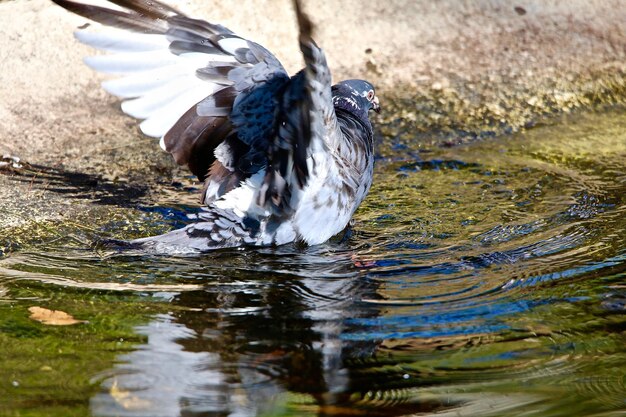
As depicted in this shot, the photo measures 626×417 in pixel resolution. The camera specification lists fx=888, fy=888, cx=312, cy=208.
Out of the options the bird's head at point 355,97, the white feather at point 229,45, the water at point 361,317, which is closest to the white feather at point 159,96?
the white feather at point 229,45

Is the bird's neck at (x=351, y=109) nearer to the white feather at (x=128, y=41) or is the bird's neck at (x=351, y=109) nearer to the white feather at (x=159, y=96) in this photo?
the white feather at (x=159, y=96)

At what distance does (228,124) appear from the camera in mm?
4957

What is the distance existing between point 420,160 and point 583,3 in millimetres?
2539

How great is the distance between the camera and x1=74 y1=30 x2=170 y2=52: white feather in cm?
478

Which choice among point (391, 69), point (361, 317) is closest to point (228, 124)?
point (361, 317)

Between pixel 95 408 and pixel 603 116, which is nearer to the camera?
pixel 95 408

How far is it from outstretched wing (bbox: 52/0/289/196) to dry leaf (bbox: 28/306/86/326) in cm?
136

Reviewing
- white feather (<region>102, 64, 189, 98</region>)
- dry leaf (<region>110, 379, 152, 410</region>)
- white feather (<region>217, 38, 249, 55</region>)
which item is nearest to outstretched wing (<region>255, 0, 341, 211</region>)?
white feather (<region>217, 38, 249, 55</region>)

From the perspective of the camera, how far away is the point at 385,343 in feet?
12.0

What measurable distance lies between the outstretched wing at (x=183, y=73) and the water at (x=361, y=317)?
2.19 ft

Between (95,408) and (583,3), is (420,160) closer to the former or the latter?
(583,3)

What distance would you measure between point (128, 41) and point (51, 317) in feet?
5.54

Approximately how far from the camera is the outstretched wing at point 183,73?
476 centimetres

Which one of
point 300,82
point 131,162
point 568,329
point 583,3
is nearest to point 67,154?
point 131,162
